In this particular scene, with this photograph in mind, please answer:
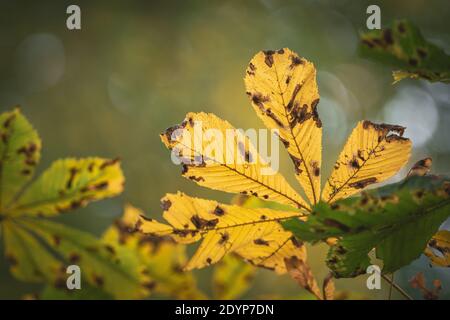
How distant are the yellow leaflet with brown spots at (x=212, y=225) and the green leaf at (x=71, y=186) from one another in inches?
11.3

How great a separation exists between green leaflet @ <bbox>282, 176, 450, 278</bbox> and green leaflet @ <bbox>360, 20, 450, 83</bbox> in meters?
0.11

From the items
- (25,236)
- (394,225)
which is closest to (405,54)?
(394,225)

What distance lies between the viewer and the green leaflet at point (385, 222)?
0.39 meters

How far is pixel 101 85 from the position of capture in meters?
4.03

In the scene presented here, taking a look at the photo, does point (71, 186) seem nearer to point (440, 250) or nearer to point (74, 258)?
point (74, 258)

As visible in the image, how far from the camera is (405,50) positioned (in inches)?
15.1

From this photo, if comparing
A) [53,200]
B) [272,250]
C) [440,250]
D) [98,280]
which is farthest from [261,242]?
[53,200]

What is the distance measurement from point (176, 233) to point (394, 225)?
0.28m

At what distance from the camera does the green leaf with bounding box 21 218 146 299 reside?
0.80 metres

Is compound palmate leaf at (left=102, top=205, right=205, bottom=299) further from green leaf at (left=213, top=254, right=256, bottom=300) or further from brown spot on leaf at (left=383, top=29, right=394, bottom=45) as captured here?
brown spot on leaf at (left=383, top=29, right=394, bottom=45)

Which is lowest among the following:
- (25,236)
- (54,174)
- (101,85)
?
(25,236)

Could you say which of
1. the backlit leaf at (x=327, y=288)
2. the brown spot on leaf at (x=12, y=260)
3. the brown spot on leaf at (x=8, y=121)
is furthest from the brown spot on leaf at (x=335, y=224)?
the brown spot on leaf at (x=12, y=260)

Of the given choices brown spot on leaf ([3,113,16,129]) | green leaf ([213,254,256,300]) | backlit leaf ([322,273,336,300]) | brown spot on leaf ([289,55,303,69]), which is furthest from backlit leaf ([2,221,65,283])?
brown spot on leaf ([289,55,303,69])

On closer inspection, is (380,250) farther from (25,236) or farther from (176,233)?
(25,236)
